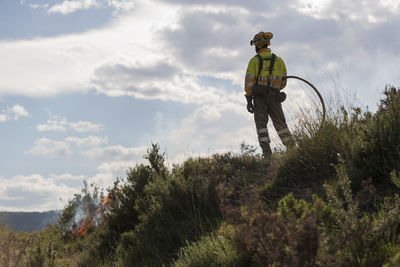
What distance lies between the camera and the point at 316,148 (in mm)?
5719

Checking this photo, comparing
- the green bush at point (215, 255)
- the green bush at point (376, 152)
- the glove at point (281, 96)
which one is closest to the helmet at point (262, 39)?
the glove at point (281, 96)

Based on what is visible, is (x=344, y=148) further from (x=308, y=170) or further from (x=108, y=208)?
(x=108, y=208)

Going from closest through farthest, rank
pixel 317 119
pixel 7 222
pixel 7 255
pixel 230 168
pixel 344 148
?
pixel 344 148 → pixel 7 255 → pixel 317 119 → pixel 230 168 → pixel 7 222

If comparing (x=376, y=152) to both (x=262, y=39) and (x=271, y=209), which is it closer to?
(x=271, y=209)

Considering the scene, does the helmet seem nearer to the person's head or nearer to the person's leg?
the person's head

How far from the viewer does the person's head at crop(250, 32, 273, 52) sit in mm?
9586

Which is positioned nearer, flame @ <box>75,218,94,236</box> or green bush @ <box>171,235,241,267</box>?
green bush @ <box>171,235,241,267</box>

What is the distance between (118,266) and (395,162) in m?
3.88

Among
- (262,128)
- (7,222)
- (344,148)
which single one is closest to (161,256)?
(344,148)

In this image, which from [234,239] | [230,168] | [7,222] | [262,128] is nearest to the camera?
[234,239]

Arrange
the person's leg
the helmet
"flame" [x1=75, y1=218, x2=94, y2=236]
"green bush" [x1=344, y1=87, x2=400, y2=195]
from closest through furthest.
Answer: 1. "green bush" [x1=344, y1=87, x2=400, y2=195]
2. the person's leg
3. the helmet
4. "flame" [x1=75, y1=218, x2=94, y2=236]

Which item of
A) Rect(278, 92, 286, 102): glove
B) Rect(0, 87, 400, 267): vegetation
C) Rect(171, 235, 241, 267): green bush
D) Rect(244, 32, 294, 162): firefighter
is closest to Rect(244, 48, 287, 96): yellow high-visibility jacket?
Rect(244, 32, 294, 162): firefighter

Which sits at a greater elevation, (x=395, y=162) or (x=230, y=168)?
(x=230, y=168)

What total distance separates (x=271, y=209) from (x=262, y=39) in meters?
5.55
